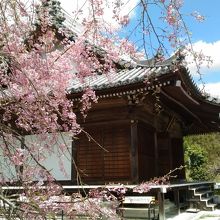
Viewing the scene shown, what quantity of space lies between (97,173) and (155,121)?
244cm

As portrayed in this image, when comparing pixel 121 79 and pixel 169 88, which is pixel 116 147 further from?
pixel 169 88

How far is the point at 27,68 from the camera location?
163 inches

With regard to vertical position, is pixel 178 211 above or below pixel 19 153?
below

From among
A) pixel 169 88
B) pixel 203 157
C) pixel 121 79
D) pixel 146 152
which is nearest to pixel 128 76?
pixel 121 79

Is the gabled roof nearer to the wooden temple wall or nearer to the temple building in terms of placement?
the temple building

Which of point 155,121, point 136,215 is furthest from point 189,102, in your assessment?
point 136,215

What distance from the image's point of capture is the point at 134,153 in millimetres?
9711

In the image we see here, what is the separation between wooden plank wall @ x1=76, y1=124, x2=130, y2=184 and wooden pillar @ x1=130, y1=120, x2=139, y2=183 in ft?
0.70

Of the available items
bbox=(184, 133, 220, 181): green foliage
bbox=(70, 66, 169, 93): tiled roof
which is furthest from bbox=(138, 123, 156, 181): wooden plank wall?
bbox=(184, 133, 220, 181): green foliage

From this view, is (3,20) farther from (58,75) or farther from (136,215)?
(136,215)

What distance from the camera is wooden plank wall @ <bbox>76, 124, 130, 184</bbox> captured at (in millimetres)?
9984

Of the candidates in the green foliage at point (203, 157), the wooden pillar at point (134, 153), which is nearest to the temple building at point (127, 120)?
the wooden pillar at point (134, 153)

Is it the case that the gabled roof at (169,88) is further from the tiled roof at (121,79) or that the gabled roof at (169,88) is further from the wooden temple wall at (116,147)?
the wooden temple wall at (116,147)

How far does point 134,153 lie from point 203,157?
22.7 metres
